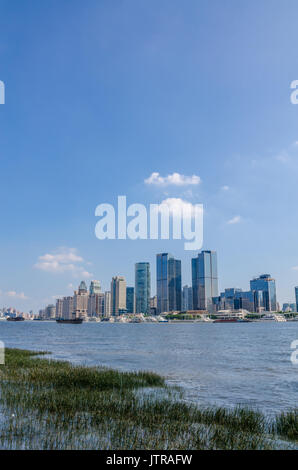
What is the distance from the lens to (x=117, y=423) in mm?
19828

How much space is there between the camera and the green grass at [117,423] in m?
17.0

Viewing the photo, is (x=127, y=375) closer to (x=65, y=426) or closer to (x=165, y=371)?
(x=165, y=371)

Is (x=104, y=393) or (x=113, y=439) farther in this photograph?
(x=104, y=393)

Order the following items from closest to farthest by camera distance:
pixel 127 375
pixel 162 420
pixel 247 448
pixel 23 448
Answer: pixel 23 448 → pixel 247 448 → pixel 162 420 → pixel 127 375

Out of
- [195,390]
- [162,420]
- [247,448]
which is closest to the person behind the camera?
[247,448]

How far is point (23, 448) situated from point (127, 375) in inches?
878

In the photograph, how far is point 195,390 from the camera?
34281mm

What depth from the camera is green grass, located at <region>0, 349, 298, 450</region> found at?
16969 mm
